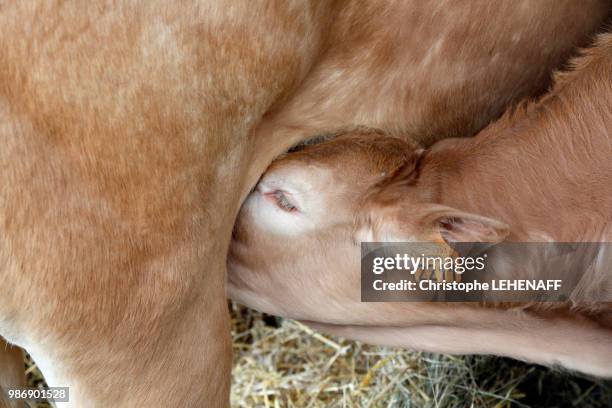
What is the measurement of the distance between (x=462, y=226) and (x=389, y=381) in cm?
136

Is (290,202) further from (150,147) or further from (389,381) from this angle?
(389,381)

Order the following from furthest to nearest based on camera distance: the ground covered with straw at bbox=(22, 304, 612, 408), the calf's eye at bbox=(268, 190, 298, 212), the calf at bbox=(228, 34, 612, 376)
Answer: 1. the ground covered with straw at bbox=(22, 304, 612, 408)
2. the calf's eye at bbox=(268, 190, 298, 212)
3. the calf at bbox=(228, 34, 612, 376)

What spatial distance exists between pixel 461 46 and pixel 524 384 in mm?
1595

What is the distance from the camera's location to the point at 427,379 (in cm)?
324

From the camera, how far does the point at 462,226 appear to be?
2.10 m

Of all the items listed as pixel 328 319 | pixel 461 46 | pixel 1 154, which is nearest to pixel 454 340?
pixel 328 319

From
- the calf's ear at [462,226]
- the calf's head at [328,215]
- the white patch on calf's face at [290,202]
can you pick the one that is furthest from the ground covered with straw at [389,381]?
the calf's ear at [462,226]

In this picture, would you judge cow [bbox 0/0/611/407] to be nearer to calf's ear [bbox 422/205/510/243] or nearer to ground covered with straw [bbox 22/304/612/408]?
calf's ear [bbox 422/205/510/243]

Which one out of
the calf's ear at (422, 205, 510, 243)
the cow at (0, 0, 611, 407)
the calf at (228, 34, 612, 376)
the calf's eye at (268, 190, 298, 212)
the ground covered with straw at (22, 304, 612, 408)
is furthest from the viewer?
the ground covered with straw at (22, 304, 612, 408)

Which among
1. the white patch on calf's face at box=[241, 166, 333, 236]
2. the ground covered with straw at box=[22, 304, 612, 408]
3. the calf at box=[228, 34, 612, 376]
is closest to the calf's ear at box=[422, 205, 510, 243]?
the calf at box=[228, 34, 612, 376]

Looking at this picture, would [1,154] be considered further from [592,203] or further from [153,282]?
[592,203]

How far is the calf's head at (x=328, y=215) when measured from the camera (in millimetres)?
2350

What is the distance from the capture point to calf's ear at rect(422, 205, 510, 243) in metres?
2.05

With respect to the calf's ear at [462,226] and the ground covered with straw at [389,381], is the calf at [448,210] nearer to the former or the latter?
the calf's ear at [462,226]
